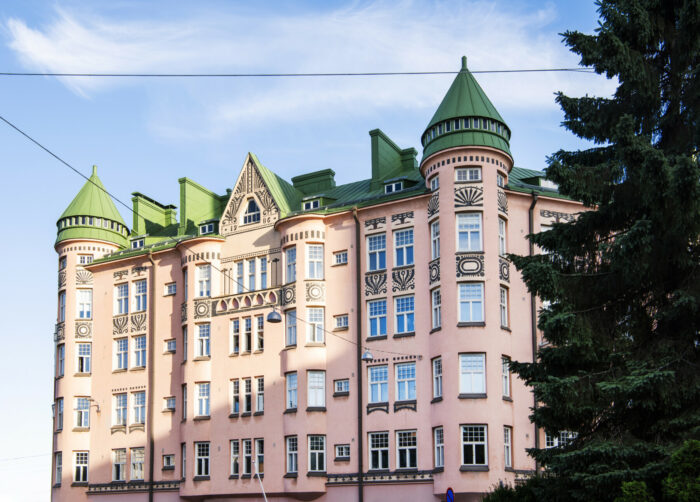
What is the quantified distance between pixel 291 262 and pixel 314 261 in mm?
1270

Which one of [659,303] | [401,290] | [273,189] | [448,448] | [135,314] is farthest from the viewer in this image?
[135,314]

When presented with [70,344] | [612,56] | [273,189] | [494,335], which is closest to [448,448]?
[494,335]

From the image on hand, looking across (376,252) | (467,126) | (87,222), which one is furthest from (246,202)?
(467,126)

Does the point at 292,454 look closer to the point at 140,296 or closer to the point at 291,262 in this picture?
the point at 291,262

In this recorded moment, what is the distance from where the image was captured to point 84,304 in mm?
54656

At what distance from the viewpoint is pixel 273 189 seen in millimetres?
48531

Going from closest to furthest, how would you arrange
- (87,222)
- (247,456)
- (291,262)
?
(247,456)
(291,262)
(87,222)

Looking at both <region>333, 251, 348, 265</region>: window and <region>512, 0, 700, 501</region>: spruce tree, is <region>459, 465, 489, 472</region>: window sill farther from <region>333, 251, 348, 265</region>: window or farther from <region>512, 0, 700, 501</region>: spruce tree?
<region>512, 0, 700, 501</region>: spruce tree

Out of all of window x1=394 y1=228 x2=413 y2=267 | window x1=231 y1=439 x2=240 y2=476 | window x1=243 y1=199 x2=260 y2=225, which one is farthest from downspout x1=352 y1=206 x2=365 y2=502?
window x1=231 y1=439 x2=240 y2=476

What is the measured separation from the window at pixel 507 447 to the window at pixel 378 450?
5.46 m

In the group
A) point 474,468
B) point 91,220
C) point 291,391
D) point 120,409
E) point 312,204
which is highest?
point 91,220

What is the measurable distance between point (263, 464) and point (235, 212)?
44.1 feet

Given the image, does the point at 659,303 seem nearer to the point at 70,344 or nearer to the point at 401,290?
the point at 401,290

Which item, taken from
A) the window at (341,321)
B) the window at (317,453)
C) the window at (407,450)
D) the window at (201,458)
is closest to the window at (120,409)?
the window at (201,458)
